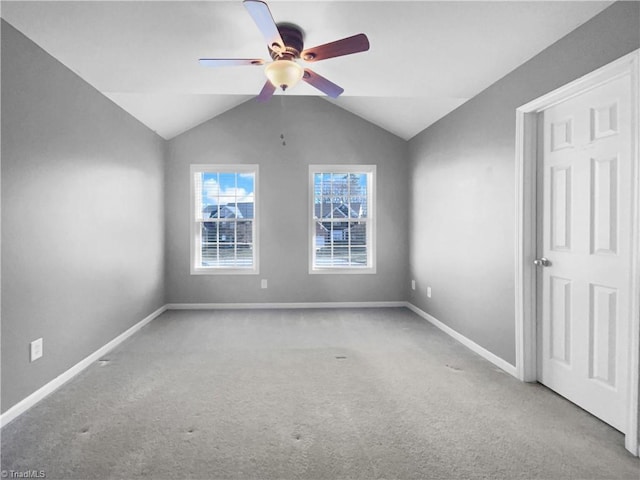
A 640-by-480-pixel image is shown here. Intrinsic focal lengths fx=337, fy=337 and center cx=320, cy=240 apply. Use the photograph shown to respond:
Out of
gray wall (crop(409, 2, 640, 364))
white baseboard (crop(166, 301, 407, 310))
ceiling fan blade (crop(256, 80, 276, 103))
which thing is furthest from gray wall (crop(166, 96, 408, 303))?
ceiling fan blade (crop(256, 80, 276, 103))

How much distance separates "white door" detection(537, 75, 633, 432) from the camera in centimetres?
189

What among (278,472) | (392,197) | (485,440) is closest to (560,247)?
(485,440)

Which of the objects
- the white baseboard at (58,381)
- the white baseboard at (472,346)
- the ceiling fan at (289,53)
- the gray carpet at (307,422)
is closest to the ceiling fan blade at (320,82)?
the ceiling fan at (289,53)

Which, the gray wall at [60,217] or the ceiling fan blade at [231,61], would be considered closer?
the gray wall at [60,217]

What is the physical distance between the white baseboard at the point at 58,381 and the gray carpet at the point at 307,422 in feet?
0.17

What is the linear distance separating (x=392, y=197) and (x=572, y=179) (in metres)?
2.84

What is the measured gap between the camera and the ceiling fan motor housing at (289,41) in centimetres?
217

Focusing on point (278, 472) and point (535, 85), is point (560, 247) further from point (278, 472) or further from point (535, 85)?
point (278, 472)

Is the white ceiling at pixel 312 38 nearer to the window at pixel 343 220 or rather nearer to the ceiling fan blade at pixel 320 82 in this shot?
the ceiling fan blade at pixel 320 82

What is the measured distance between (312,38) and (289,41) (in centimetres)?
19

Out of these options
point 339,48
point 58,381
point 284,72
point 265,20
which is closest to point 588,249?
point 339,48

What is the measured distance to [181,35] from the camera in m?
2.22

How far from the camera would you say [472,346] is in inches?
128

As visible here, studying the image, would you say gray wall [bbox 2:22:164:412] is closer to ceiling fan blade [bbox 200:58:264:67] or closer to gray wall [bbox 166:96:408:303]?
gray wall [bbox 166:96:408:303]
